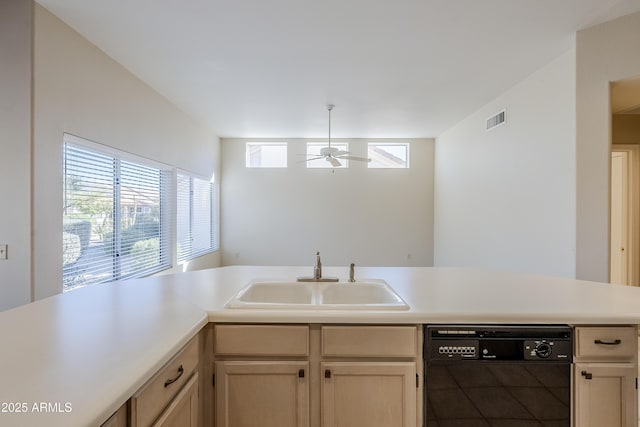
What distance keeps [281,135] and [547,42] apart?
175 inches

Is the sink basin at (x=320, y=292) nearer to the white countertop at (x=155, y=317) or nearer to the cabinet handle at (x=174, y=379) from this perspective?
the white countertop at (x=155, y=317)

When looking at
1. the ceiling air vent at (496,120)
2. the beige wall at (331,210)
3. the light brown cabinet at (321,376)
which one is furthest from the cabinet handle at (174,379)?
the beige wall at (331,210)

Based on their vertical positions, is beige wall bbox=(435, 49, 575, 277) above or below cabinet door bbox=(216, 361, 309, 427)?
above

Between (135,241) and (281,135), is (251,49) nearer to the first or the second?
(135,241)

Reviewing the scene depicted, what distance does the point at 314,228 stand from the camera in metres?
6.61

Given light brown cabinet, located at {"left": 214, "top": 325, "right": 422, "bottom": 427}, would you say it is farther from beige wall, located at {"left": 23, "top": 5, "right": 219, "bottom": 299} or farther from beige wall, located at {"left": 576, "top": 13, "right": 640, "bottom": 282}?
beige wall, located at {"left": 576, "top": 13, "right": 640, "bottom": 282}

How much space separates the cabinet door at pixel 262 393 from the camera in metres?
1.33

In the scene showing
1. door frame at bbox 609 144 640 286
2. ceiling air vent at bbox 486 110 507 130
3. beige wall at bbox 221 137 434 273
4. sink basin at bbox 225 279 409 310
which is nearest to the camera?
sink basin at bbox 225 279 409 310

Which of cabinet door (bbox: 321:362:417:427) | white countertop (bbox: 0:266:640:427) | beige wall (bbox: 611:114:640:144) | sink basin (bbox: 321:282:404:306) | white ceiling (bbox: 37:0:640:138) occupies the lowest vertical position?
cabinet door (bbox: 321:362:417:427)

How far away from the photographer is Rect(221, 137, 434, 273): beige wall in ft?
21.6

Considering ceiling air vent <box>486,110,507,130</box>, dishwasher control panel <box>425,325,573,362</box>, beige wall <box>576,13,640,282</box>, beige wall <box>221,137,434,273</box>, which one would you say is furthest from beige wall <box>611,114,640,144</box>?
dishwasher control panel <box>425,325,573,362</box>

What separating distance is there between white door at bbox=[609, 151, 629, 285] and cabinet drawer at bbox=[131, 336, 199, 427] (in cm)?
474

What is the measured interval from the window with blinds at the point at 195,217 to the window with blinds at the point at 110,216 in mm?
425

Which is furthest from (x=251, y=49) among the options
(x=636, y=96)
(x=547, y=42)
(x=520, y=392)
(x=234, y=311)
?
(x=636, y=96)
